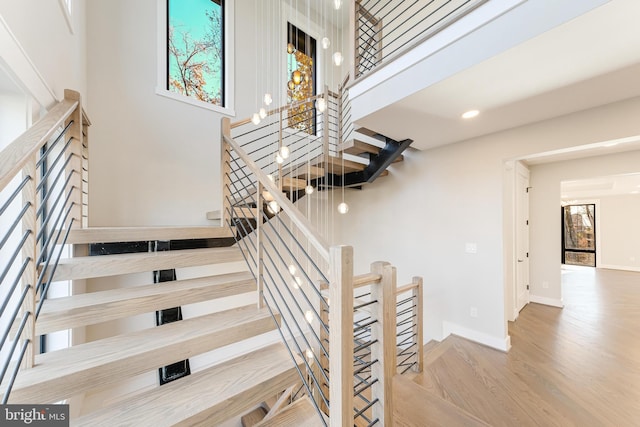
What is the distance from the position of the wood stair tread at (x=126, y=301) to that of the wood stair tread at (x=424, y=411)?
1.46m

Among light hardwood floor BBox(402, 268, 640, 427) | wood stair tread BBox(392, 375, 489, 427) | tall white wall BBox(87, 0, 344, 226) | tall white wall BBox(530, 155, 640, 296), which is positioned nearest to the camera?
wood stair tread BBox(392, 375, 489, 427)

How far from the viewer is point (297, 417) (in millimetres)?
1346

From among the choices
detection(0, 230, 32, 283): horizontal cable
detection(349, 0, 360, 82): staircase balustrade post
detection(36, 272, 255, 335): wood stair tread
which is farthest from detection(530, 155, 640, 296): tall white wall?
detection(0, 230, 32, 283): horizontal cable

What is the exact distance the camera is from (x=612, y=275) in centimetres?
656

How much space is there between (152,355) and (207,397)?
36cm

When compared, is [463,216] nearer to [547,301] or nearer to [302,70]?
[547,301]

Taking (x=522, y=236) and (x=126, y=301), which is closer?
(x=126, y=301)

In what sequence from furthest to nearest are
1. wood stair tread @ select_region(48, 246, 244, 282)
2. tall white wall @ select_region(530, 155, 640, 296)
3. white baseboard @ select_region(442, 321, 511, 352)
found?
tall white wall @ select_region(530, 155, 640, 296) < white baseboard @ select_region(442, 321, 511, 352) < wood stair tread @ select_region(48, 246, 244, 282)

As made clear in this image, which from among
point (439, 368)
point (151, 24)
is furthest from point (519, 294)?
point (151, 24)

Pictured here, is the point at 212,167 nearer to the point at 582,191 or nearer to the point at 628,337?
the point at 628,337

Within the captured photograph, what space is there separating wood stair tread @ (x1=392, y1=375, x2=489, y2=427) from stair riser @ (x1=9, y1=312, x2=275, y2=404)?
127 cm

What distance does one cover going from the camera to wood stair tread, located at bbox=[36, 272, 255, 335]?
1.35 metres

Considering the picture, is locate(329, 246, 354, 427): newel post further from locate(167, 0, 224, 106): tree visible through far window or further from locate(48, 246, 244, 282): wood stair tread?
locate(167, 0, 224, 106): tree visible through far window

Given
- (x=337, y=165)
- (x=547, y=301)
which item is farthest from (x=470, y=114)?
(x=547, y=301)
